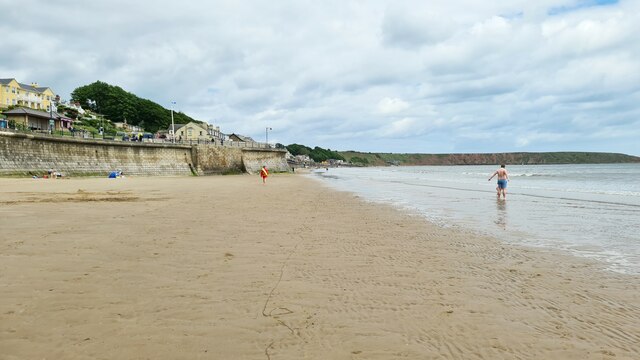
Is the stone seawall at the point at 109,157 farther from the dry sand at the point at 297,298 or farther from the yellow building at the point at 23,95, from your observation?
the yellow building at the point at 23,95

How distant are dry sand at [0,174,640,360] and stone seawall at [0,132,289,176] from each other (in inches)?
1008

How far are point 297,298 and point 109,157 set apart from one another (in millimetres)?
39393

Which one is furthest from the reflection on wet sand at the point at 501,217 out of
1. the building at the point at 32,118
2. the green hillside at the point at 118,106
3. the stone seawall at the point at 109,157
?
the green hillside at the point at 118,106

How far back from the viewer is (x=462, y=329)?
12.2ft

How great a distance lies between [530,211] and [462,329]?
41.1 feet

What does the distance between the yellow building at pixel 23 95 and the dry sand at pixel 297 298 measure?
78.4 m

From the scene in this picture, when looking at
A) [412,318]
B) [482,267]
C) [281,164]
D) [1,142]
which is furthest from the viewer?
[281,164]

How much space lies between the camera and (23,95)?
7856 centimetres

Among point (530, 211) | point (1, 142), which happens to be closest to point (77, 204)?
point (530, 211)

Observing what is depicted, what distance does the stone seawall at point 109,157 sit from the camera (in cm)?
2848

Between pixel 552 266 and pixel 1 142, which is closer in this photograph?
pixel 552 266

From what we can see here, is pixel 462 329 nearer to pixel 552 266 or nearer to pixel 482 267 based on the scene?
pixel 482 267

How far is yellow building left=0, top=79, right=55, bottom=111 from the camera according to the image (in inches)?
2881

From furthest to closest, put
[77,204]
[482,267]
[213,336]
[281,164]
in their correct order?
[281,164]
[77,204]
[482,267]
[213,336]
